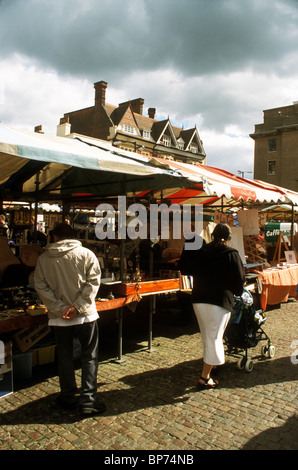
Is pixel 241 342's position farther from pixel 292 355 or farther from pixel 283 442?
pixel 283 442

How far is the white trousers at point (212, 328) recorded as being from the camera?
3.78 metres

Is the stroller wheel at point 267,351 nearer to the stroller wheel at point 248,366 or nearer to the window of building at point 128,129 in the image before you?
the stroller wheel at point 248,366

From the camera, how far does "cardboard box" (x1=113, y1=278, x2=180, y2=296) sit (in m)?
4.73

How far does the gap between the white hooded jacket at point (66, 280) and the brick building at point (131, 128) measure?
31.0 metres

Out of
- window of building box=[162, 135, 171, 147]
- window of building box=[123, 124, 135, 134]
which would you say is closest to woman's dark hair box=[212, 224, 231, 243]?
window of building box=[123, 124, 135, 134]

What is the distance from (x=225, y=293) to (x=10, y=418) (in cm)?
240

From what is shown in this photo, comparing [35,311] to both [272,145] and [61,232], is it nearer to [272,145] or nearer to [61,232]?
[61,232]

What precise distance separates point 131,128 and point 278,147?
58.1 ft

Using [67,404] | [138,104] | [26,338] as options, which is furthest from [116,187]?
[138,104]

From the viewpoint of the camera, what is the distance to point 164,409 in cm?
349

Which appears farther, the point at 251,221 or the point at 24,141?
the point at 251,221
